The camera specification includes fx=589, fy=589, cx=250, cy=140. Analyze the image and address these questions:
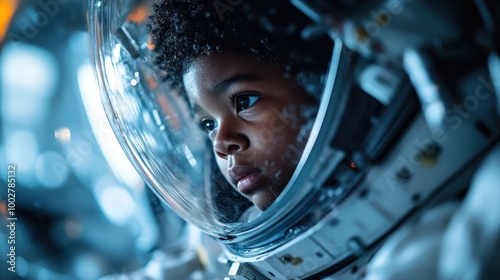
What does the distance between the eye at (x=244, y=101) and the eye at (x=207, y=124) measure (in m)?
0.06

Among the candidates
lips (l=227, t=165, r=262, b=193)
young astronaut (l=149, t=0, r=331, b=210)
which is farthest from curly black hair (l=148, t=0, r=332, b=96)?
lips (l=227, t=165, r=262, b=193)

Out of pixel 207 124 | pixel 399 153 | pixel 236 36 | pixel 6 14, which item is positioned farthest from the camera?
pixel 6 14

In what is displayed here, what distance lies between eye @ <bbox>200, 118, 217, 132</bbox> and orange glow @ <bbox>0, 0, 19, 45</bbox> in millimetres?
436

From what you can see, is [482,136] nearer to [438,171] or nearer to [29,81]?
[438,171]

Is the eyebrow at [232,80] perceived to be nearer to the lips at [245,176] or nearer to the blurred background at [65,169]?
the lips at [245,176]

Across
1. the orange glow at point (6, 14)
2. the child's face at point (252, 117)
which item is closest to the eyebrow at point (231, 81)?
the child's face at point (252, 117)

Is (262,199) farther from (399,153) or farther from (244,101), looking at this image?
(399,153)

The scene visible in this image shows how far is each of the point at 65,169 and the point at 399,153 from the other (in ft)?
2.47

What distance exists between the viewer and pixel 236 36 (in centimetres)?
66

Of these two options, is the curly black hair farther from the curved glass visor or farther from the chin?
the chin

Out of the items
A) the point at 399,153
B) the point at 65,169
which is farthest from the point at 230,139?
the point at 65,169

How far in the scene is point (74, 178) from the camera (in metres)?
1.09

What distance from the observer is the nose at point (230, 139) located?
0.69 metres

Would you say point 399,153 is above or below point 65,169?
below
